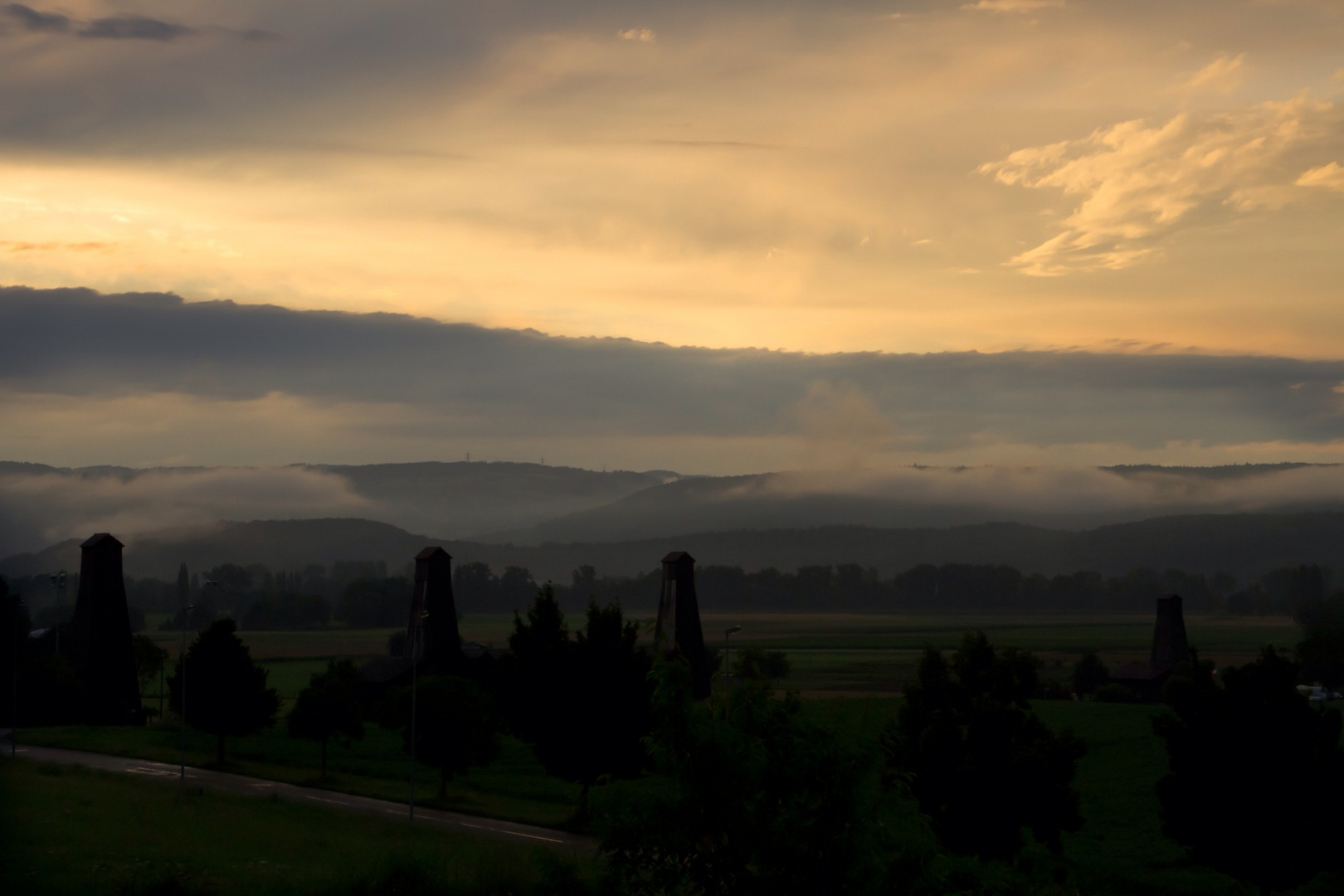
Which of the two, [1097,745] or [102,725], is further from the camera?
[102,725]

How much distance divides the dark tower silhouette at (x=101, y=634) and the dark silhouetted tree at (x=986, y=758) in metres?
51.9

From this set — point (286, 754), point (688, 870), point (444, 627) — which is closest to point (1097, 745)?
point (444, 627)

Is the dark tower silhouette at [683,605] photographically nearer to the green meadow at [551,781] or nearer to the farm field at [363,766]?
the farm field at [363,766]

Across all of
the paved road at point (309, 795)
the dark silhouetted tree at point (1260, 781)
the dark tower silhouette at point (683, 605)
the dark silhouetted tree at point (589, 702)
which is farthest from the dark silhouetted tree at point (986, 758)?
the dark tower silhouette at point (683, 605)

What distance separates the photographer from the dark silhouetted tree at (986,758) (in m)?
33.6

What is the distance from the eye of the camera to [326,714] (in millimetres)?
61375

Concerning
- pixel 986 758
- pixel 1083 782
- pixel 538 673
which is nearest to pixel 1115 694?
pixel 1083 782

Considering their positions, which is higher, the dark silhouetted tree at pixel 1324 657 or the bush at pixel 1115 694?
the dark silhouetted tree at pixel 1324 657

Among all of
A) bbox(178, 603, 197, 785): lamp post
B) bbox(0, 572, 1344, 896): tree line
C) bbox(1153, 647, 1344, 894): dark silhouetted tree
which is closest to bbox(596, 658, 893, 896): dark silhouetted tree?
bbox(0, 572, 1344, 896): tree line

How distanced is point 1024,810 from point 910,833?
18.6m

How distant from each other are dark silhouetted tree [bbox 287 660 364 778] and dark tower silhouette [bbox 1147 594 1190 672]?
180ft

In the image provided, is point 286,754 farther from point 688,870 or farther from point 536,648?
point 688,870

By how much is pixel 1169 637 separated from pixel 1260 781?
176ft

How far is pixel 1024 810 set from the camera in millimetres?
33875
